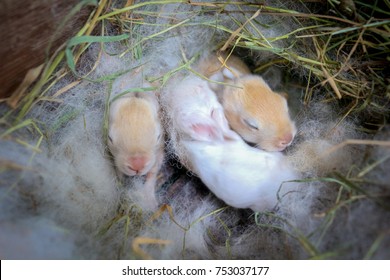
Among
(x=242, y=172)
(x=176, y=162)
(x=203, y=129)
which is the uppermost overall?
(x=203, y=129)

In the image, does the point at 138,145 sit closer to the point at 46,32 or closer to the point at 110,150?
the point at 110,150

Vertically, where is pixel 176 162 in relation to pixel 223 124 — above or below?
below

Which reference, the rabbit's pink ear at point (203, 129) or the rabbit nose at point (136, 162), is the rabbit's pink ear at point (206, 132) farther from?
the rabbit nose at point (136, 162)

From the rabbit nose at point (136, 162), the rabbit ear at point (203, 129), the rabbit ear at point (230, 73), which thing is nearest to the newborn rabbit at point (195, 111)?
the rabbit ear at point (203, 129)

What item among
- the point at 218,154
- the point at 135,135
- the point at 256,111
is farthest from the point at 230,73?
the point at 135,135

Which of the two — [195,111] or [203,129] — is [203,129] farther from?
[195,111]

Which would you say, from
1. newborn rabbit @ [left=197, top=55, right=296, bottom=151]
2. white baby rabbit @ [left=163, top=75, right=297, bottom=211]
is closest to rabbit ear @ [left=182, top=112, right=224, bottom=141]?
white baby rabbit @ [left=163, top=75, right=297, bottom=211]
